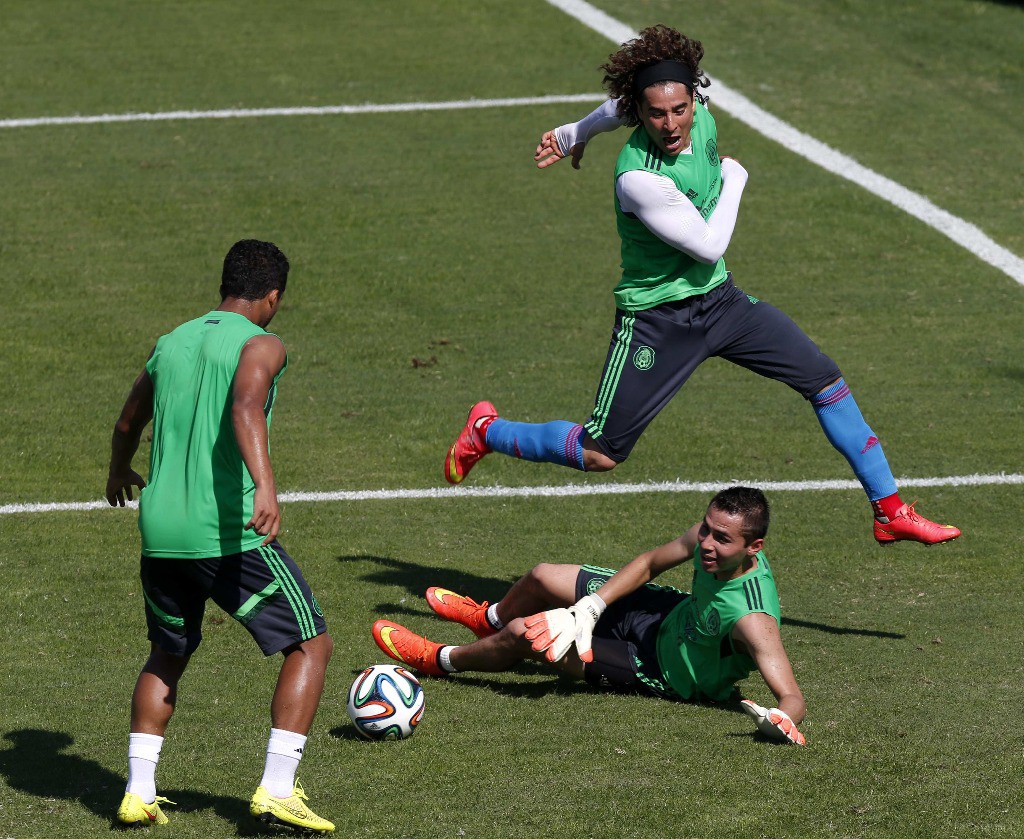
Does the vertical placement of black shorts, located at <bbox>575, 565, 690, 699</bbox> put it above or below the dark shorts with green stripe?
below

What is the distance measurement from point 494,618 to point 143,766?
2.32m

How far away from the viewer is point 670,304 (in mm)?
7574

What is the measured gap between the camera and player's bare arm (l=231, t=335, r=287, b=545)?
197 inches

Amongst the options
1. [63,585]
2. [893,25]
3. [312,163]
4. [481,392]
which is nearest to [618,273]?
[481,392]

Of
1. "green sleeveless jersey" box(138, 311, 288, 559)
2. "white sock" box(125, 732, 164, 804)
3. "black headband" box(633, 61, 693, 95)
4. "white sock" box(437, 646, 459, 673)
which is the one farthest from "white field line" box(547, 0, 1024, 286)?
"white sock" box(125, 732, 164, 804)

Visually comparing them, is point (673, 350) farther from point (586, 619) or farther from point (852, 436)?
point (586, 619)

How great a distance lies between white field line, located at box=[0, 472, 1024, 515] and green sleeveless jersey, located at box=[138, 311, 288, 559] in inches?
175

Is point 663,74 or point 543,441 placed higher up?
point 663,74

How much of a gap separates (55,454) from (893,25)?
562 inches

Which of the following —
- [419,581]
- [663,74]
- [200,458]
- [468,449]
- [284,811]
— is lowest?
[419,581]

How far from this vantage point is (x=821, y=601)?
26.9ft

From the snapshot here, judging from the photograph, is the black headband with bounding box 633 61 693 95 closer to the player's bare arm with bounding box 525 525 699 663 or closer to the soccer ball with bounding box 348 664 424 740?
the player's bare arm with bounding box 525 525 699 663

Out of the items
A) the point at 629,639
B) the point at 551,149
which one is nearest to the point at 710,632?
the point at 629,639

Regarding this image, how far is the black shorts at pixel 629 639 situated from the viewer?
22.2ft
